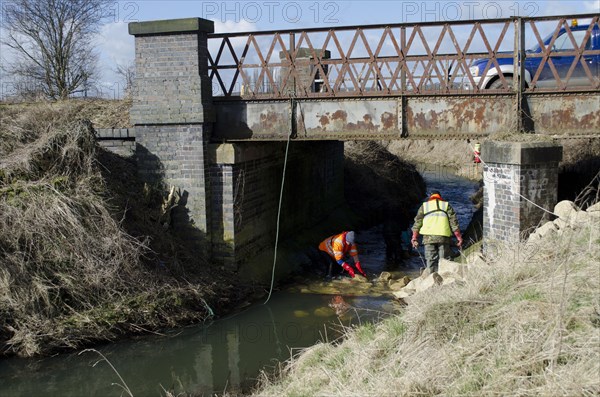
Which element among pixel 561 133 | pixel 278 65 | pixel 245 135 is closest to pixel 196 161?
pixel 245 135

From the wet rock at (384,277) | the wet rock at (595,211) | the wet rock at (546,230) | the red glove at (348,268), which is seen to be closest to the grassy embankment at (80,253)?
the red glove at (348,268)

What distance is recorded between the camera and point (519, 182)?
1056 centimetres

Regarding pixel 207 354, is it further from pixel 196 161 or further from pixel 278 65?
pixel 278 65

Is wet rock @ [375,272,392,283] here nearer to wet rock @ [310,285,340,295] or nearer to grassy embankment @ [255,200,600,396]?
wet rock @ [310,285,340,295]

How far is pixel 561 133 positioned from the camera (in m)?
10.9

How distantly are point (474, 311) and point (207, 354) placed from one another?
473 cm

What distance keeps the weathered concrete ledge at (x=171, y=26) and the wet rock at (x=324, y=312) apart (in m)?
5.51

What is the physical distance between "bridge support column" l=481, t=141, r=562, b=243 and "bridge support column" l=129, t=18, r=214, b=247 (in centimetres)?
517

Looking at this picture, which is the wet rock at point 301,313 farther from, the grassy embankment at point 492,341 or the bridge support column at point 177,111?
the grassy embankment at point 492,341

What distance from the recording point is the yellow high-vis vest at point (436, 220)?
11.6 m

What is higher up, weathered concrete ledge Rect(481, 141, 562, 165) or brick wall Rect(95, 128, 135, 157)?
brick wall Rect(95, 128, 135, 157)

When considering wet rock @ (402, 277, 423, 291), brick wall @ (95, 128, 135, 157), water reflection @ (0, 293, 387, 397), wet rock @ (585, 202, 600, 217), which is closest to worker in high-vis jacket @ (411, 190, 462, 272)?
wet rock @ (402, 277, 423, 291)

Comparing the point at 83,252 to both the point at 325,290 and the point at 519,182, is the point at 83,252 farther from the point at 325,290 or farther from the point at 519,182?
the point at 519,182

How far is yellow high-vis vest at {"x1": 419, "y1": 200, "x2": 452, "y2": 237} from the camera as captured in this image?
38.1ft
